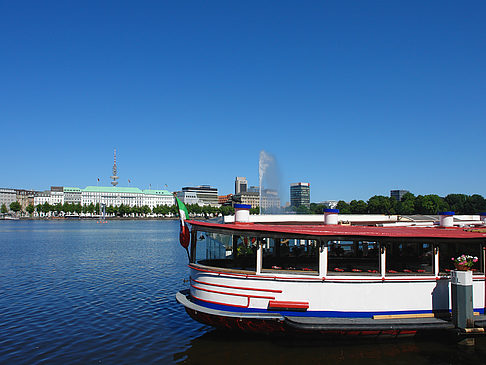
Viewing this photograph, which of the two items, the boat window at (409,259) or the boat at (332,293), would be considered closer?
the boat at (332,293)

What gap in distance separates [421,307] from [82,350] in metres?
12.2

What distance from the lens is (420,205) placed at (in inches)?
4956

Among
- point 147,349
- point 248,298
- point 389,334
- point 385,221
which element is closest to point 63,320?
point 147,349

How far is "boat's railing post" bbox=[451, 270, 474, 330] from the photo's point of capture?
43.5 feet

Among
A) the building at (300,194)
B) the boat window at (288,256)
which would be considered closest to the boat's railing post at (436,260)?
the boat window at (288,256)

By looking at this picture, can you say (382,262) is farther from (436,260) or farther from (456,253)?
(456,253)

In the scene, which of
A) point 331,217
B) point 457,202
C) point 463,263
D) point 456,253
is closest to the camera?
point 463,263

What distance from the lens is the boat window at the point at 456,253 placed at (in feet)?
47.4

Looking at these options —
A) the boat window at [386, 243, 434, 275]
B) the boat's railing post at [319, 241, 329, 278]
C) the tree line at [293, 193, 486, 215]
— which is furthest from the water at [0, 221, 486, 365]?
the tree line at [293, 193, 486, 215]

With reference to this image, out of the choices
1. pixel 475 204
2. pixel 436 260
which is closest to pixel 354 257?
pixel 436 260

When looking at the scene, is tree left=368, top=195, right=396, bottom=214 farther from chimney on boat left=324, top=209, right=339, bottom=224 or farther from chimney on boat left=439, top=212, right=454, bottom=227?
chimney on boat left=324, top=209, right=339, bottom=224

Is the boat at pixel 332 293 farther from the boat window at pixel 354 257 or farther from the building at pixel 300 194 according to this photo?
the building at pixel 300 194

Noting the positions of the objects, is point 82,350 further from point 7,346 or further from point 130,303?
point 130,303

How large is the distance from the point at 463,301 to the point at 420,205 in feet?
404
